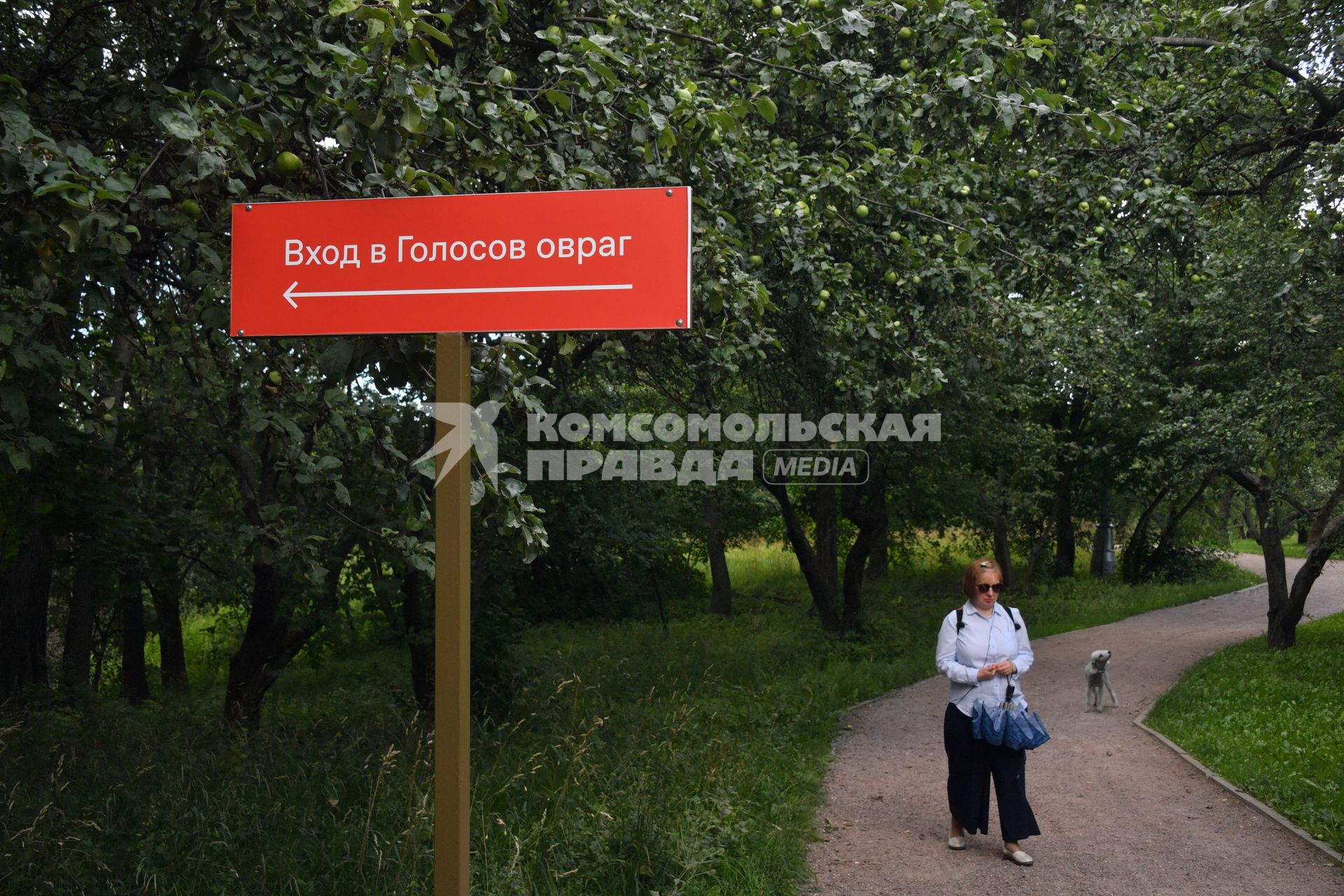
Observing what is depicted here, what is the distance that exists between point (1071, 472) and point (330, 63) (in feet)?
91.2

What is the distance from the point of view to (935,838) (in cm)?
678

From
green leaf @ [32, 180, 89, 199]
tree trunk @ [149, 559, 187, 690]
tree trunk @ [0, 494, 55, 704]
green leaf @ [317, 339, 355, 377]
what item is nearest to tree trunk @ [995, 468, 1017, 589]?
tree trunk @ [149, 559, 187, 690]

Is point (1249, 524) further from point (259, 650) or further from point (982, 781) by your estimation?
point (982, 781)

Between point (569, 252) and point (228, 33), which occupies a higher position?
point (228, 33)

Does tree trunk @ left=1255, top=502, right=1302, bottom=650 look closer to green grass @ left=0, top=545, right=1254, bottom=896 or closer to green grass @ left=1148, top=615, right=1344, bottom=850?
green grass @ left=1148, top=615, right=1344, bottom=850

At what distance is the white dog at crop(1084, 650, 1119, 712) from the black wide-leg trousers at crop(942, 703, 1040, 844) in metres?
5.87

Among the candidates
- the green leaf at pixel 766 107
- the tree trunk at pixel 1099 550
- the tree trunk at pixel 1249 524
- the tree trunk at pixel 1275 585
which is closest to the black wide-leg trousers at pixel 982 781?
the green leaf at pixel 766 107

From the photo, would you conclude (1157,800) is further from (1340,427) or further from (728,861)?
(1340,427)

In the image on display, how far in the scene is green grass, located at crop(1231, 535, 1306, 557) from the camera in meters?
45.2

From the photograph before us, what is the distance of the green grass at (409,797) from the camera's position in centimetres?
468

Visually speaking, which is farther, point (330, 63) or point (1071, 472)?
point (1071, 472)

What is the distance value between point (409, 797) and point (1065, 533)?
28.5 metres

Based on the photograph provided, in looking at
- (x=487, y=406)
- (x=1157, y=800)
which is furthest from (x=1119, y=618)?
(x=487, y=406)

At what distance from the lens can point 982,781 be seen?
20.8 feet
